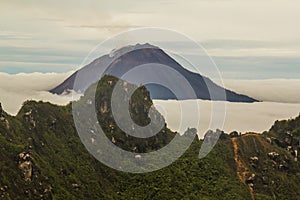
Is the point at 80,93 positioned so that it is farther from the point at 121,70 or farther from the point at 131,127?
the point at 121,70

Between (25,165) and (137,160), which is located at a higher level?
(25,165)

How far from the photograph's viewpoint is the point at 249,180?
14200cm

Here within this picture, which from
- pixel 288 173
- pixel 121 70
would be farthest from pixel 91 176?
pixel 121 70

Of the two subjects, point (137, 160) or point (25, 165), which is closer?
point (25, 165)

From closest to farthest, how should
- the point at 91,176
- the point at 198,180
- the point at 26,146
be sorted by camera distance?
the point at 26,146
the point at 91,176
the point at 198,180

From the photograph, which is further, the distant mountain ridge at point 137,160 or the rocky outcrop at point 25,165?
the distant mountain ridge at point 137,160

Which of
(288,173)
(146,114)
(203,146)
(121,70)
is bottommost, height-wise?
(288,173)

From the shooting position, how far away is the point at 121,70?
18538 centimetres

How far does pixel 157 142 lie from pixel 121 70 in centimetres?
4457

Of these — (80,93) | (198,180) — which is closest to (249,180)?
(198,180)

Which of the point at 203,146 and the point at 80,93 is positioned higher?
the point at 80,93

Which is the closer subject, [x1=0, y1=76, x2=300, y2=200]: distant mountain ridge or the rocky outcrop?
the rocky outcrop

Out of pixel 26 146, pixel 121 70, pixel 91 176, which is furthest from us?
pixel 121 70

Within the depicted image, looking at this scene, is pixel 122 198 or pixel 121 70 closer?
pixel 122 198
